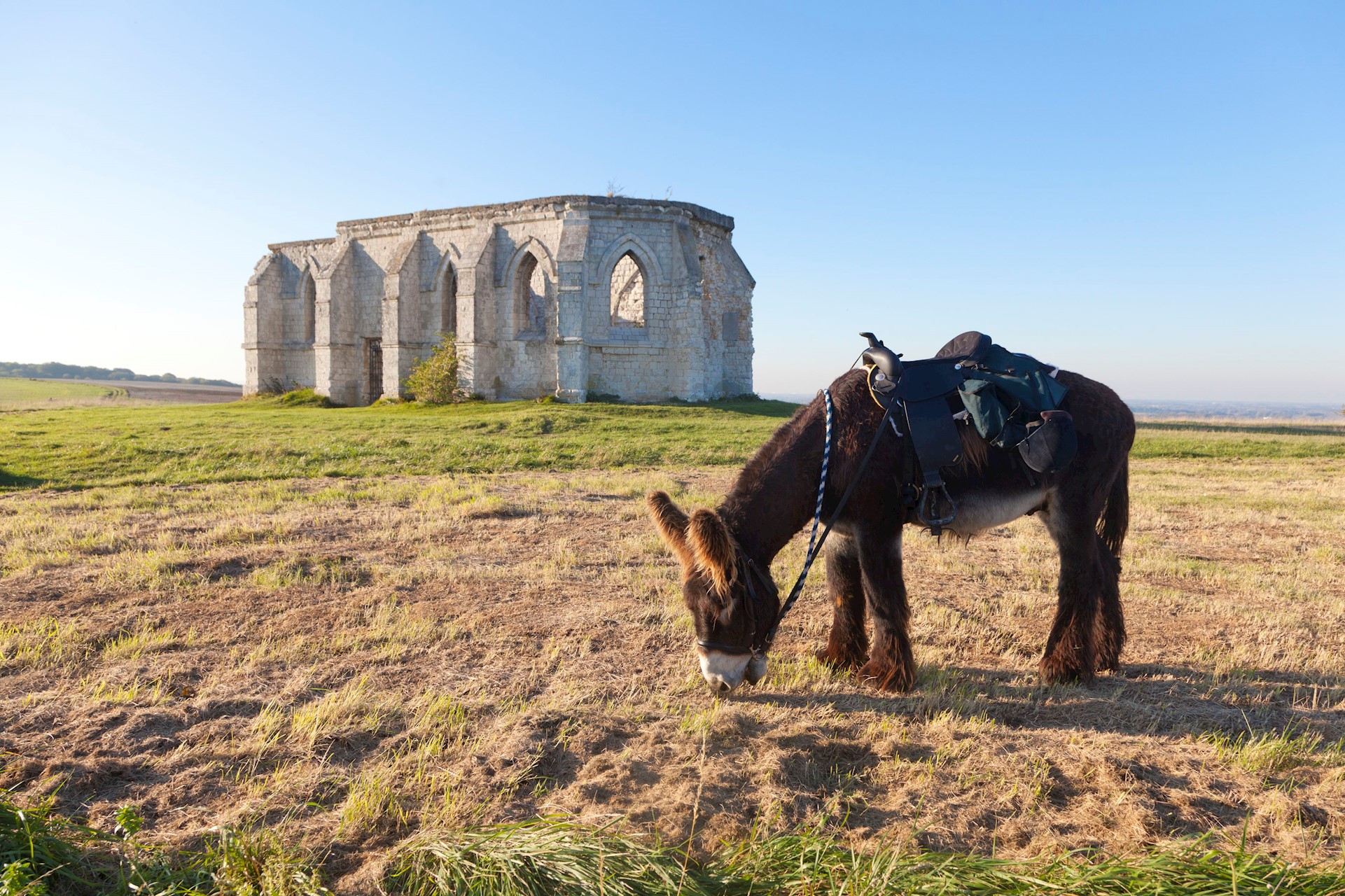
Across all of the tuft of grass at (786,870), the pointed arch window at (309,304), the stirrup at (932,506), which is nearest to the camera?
the tuft of grass at (786,870)

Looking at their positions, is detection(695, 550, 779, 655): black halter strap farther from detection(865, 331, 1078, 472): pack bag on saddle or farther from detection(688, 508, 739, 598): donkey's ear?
detection(865, 331, 1078, 472): pack bag on saddle

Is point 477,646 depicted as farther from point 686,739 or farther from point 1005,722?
point 1005,722

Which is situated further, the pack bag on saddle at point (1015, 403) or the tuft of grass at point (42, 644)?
the tuft of grass at point (42, 644)

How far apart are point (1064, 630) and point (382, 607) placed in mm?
4648

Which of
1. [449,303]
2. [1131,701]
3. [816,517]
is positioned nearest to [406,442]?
[816,517]

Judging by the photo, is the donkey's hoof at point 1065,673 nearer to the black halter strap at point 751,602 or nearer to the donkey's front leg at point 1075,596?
the donkey's front leg at point 1075,596

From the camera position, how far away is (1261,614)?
590 cm

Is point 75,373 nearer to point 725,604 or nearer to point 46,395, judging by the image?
point 46,395

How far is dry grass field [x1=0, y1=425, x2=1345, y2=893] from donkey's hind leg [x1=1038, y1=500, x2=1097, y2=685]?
0.47 ft

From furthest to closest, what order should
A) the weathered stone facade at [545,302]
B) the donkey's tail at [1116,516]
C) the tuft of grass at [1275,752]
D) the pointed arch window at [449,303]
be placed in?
the pointed arch window at [449,303]
the weathered stone facade at [545,302]
the donkey's tail at [1116,516]
the tuft of grass at [1275,752]

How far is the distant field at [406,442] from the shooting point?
13250mm

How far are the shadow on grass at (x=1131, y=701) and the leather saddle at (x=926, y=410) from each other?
3.24ft

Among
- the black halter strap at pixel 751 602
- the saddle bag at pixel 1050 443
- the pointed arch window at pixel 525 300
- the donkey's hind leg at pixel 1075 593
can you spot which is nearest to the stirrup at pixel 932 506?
the saddle bag at pixel 1050 443

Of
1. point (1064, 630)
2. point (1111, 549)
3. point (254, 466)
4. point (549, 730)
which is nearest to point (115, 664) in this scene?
point (549, 730)
